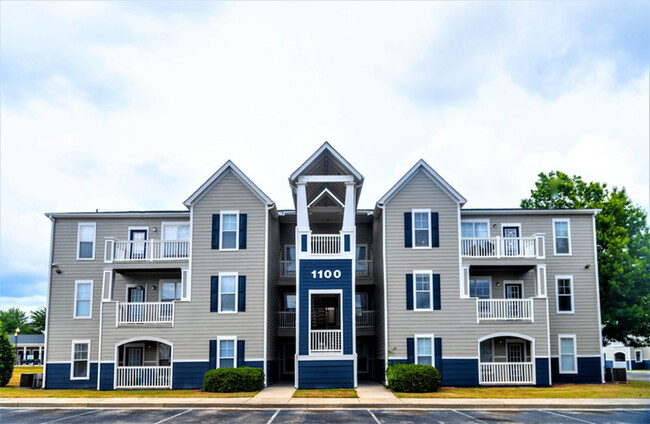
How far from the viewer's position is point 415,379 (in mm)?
23953

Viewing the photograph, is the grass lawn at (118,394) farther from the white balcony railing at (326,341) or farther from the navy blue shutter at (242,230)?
the navy blue shutter at (242,230)

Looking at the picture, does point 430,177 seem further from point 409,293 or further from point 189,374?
point 189,374

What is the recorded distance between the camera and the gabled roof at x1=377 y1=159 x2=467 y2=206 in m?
28.3

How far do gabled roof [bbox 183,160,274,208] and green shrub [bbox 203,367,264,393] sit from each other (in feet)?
25.3

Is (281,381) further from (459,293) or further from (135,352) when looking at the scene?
(459,293)

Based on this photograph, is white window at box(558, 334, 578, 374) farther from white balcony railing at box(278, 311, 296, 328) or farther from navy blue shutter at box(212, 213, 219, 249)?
navy blue shutter at box(212, 213, 219, 249)

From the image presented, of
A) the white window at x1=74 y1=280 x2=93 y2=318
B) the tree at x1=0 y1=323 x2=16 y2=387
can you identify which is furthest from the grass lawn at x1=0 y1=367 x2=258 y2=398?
the white window at x1=74 y1=280 x2=93 y2=318

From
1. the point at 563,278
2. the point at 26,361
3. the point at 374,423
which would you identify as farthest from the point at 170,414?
Answer: the point at 26,361

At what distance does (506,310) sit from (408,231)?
5576mm

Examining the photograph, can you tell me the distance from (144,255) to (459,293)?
1489cm

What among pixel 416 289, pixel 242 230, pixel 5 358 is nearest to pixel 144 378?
pixel 5 358

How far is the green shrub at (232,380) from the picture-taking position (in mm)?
24531

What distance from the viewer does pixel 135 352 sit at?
30.2 m

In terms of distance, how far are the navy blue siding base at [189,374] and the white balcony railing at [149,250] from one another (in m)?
4.94
